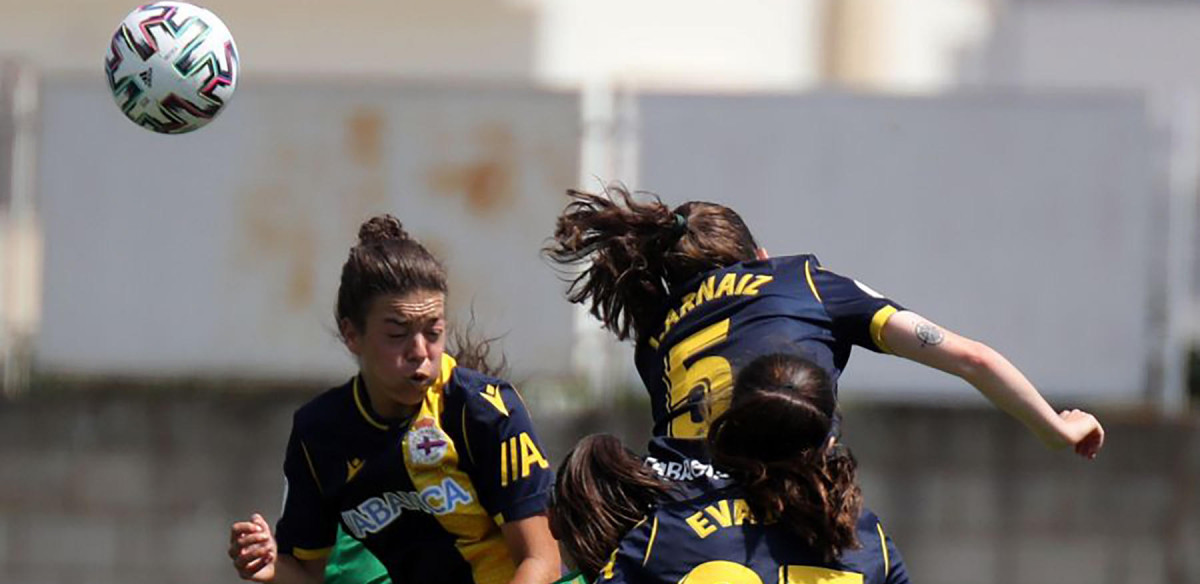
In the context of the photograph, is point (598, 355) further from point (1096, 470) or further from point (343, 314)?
point (343, 314)

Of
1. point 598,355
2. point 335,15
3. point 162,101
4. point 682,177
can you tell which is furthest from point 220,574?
point 335,15

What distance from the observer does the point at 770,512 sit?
4043 mm

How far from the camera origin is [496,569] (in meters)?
5.18

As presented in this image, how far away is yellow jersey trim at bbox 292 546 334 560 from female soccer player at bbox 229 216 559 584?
0.29 ft

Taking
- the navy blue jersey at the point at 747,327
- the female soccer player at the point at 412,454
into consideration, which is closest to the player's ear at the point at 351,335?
the female soccer player at the point at 412,454

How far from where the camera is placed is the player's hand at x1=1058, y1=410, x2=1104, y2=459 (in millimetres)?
4262

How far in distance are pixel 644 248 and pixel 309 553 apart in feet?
4.32

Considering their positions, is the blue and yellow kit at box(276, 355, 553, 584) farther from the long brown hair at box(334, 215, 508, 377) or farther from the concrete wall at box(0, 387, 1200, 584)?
the concrete wall at box(0, 387, 1200, 584)

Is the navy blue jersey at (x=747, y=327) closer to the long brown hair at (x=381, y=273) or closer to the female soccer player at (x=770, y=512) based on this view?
the female soccer player at (x=770, y=512)

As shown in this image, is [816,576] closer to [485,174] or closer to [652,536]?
[652,536]

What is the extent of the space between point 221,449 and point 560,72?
5150 millimetres

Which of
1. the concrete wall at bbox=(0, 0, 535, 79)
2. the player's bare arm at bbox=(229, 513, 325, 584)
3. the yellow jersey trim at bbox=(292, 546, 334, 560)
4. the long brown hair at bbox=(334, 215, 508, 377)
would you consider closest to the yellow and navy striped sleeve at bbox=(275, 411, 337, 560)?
the yellow jersey trim at bbox=(292, 546, 334, 560)

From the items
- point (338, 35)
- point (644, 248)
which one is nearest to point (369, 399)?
point (644, 248)

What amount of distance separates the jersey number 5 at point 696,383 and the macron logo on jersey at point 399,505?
74 cm
